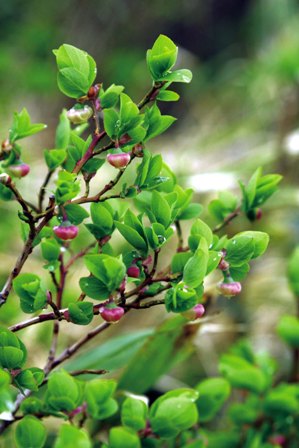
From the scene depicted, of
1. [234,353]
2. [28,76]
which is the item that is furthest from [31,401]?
[28,76]

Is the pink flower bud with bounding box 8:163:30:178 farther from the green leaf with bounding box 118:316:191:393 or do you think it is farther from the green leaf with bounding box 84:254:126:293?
the green leaf with bounding box 118:316:191:393

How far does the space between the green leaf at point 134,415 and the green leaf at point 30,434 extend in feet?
0.22

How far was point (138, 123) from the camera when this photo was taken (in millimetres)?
421

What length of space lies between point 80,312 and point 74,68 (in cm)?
16

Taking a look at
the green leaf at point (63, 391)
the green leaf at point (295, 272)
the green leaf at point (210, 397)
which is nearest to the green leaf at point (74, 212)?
the green leaf at point (63, 391)

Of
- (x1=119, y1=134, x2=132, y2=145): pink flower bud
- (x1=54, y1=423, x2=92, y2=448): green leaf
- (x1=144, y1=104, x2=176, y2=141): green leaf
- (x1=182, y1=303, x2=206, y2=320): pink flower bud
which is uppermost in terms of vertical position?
(x1=144, y1=104, x2=176, y2=141): green leaf

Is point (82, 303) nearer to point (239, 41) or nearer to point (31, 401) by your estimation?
point (31, 401)

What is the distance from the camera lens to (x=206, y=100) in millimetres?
2354

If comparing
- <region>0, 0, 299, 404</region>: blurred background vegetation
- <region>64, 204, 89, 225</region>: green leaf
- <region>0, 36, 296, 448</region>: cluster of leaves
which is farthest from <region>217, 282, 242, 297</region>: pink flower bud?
<region>0, 0, 299, 404</region>: blurred background vegetation

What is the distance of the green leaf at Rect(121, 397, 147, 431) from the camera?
45cm

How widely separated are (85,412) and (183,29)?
2.76m

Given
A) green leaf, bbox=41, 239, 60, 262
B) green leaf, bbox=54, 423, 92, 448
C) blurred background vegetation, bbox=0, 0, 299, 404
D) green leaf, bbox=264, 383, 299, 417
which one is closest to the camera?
green leaf, bbox=54, 423, 92, 448

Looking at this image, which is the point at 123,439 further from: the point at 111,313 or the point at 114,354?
the point at 114,354

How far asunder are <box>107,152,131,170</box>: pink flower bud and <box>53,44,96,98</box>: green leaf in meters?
0.05
